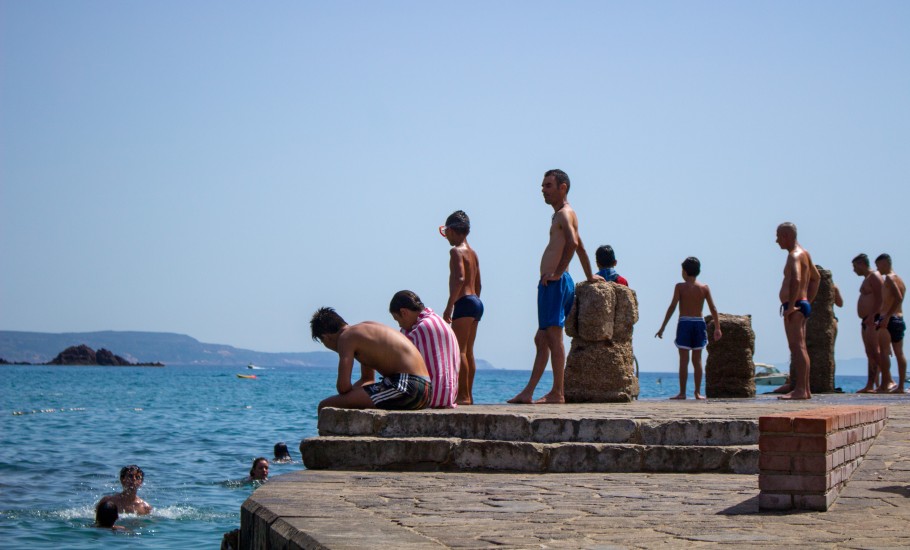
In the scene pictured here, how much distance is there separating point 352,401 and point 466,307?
223cm

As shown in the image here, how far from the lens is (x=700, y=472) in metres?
7.50

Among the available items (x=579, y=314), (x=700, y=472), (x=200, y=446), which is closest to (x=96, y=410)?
(x=200, y=446)

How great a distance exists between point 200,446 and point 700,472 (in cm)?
2193

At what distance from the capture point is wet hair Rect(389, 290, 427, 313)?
29.5 feet

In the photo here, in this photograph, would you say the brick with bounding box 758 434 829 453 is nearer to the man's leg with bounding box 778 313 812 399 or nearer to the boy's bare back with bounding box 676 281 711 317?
the man's leg with bounding box 778 313 812 399

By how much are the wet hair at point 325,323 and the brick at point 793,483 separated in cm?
393

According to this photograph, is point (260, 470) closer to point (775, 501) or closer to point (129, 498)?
point (129, 498)

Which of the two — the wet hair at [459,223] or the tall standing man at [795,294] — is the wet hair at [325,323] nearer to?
the wet hair at [459,223]

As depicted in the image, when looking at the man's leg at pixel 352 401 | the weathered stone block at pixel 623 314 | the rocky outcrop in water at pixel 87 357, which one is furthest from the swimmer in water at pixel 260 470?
the rocky outcrop in water at pixel 87 357

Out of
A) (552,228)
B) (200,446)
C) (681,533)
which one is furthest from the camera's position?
(200,446)

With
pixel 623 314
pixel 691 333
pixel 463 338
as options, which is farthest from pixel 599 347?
pixel 691 333

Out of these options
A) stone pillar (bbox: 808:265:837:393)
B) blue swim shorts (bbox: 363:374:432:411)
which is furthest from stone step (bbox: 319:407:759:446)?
stone pillar (bbox: 808:265:837:393)

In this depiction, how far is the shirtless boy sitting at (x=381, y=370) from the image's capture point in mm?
8148

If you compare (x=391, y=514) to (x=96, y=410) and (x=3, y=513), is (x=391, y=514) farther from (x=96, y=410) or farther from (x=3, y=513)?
(x=96, y=410)
